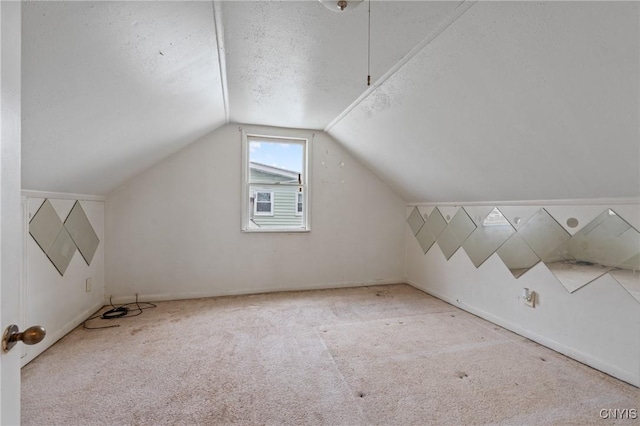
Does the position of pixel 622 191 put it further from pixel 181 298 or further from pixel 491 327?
pixel 181 298

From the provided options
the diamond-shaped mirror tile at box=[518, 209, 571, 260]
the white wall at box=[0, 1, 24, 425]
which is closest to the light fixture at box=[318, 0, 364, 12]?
the white wall at box=[0, 1, 24, 425]

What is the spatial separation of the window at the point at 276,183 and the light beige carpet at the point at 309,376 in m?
1.32

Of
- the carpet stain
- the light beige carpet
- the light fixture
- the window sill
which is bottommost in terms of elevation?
the light beige carpet

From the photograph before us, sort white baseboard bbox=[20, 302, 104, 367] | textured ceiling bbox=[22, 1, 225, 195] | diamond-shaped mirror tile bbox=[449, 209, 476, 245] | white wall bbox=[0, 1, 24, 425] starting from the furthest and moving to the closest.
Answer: diamond-shaped mirror tile bbox=[449, 209, 476, 245] → white baseboard bbox=[20, 302, 104, 367] → textured ceiling bbox=[22, 1, 225, 195] → white wall bbox=[0, 1, 24, 425]

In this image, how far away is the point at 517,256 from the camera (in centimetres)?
260

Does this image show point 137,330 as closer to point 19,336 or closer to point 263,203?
point 263,203

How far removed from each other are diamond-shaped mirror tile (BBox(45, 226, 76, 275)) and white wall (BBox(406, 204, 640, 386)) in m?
3.83

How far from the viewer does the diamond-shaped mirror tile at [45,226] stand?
2073mm

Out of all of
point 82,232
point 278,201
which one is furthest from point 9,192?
point 278,201

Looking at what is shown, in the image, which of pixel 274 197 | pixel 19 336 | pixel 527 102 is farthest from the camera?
pixel 274 197

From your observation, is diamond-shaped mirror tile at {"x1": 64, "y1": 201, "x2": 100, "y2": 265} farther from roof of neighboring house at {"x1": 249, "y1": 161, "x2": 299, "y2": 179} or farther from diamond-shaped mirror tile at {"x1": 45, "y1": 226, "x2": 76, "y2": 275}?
roof of neighboring house at {"x1": 249, "y1": 161, "x2": 299, "y2": 179}

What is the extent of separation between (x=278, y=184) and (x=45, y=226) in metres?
2.26

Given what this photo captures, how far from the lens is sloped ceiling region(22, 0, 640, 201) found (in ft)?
4.04

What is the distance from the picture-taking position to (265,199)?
376 cm
